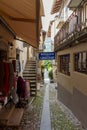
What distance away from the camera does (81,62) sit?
12703 mm

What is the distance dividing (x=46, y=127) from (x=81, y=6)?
16.0ft

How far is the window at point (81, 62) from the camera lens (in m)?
12.0

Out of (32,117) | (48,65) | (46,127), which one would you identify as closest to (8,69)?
(46,127)

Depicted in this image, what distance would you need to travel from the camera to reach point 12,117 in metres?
11.0

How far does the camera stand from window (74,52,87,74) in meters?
12.0

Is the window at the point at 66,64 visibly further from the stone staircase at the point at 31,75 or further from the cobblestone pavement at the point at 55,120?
the stone staircase at the point at 31,75

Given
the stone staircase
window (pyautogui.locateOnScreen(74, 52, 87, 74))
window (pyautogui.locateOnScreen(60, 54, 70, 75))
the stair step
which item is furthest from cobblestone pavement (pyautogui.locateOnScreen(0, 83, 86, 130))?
the stone staircase

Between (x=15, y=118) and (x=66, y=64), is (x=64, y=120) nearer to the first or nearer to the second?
(x=15, y=118)

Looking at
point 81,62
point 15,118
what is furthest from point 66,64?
point 15,118

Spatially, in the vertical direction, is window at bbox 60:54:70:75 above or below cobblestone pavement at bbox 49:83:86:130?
above

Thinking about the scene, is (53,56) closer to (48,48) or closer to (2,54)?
(2,54)

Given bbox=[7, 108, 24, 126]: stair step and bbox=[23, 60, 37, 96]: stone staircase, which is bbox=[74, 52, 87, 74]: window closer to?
bbox=[7, 108, 24, 126]: stair step

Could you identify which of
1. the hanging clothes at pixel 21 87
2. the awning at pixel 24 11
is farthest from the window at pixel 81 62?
the awning at pixel 24 11

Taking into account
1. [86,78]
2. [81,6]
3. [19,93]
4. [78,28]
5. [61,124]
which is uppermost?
[81,6]
